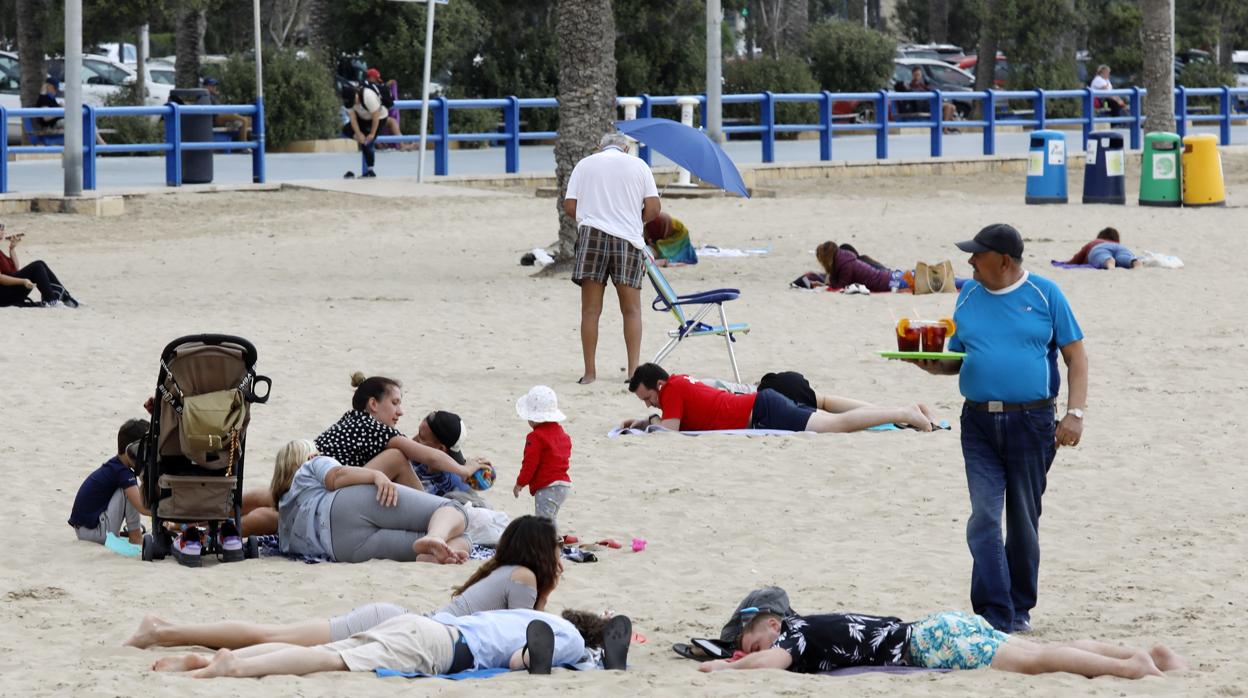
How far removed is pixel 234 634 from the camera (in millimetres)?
5852

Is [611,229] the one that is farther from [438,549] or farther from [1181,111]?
[1181,111]

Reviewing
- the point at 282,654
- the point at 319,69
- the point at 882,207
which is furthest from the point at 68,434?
the point at 319,69

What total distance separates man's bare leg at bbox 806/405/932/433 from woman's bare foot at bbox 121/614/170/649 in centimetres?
459

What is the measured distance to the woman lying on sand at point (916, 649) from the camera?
564cm

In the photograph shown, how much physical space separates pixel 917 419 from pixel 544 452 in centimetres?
300

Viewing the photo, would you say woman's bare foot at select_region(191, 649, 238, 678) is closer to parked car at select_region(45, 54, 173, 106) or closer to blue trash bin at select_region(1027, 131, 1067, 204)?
blue trash bin at select_region(1027, 131, 1067, 204)

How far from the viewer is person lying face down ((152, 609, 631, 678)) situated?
5.56 metres

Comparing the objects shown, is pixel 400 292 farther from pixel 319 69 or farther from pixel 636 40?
pixel 636 40

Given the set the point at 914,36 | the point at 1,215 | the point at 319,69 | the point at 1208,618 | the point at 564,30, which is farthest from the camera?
the point at 914,36

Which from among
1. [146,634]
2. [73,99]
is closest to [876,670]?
[146,634]

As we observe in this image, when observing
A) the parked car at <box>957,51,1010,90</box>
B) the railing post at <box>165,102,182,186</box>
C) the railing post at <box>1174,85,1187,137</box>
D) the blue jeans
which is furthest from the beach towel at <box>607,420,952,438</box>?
the parked car at <box>957,51,1010,90</box>

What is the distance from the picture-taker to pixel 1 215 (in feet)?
69.0

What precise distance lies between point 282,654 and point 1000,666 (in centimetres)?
208

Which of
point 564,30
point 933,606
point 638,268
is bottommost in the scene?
point 933,606
